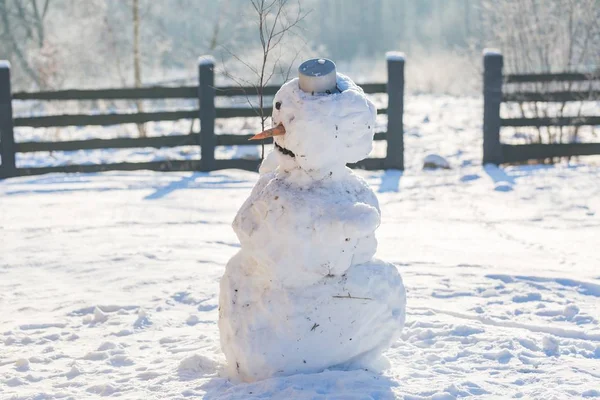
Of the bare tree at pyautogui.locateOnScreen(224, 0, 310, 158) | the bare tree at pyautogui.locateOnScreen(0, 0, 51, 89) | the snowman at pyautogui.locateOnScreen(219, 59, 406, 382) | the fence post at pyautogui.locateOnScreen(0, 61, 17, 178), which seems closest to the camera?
the snowman at pyautogui.locateOnScreen(219, 59, 406, 382)

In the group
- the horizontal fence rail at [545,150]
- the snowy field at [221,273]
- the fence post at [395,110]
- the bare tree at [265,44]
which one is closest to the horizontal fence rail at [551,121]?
the horizontal fence rail at [545,150]

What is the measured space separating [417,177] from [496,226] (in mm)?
2670

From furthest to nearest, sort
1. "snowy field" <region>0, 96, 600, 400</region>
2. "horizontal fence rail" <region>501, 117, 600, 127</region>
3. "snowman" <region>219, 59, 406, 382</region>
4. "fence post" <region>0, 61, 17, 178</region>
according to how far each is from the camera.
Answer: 1. "horizontal fence rail" <region>501, 117, 600, 127</region>
2. "fence post" <region>0, 61, 17, 178</region>
3. "snowy field" <region>0, 96, 600, 400</region>
4. "snowman" <region>219, 59, 406, 382</region>

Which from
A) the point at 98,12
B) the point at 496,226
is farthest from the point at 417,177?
the point at 98,12

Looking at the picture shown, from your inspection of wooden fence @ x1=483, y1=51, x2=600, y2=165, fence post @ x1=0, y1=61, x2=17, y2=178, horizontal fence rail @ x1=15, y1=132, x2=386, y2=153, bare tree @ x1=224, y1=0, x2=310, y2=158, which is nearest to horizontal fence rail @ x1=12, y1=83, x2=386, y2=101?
fence post @ x1=0, y1=61, x2=17, y2=178

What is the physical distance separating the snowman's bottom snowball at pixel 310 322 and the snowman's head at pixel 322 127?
58cm

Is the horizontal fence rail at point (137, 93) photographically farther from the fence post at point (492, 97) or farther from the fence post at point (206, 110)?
the fence post at point (492, 97)

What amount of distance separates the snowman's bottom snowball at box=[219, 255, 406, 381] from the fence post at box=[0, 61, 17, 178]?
740 cm

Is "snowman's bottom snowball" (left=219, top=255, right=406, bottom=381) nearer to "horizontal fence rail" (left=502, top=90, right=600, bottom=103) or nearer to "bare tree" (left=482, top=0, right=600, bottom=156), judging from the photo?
"horizontal fence rail" (left=502, top=90, right=600, bottom=103)

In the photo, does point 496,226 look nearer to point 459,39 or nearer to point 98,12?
point 98,12

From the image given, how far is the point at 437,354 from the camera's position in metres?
4.67

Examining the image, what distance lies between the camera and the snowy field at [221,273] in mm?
4309

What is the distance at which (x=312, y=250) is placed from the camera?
3.96 m

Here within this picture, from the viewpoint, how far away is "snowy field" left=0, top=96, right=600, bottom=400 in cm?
431
